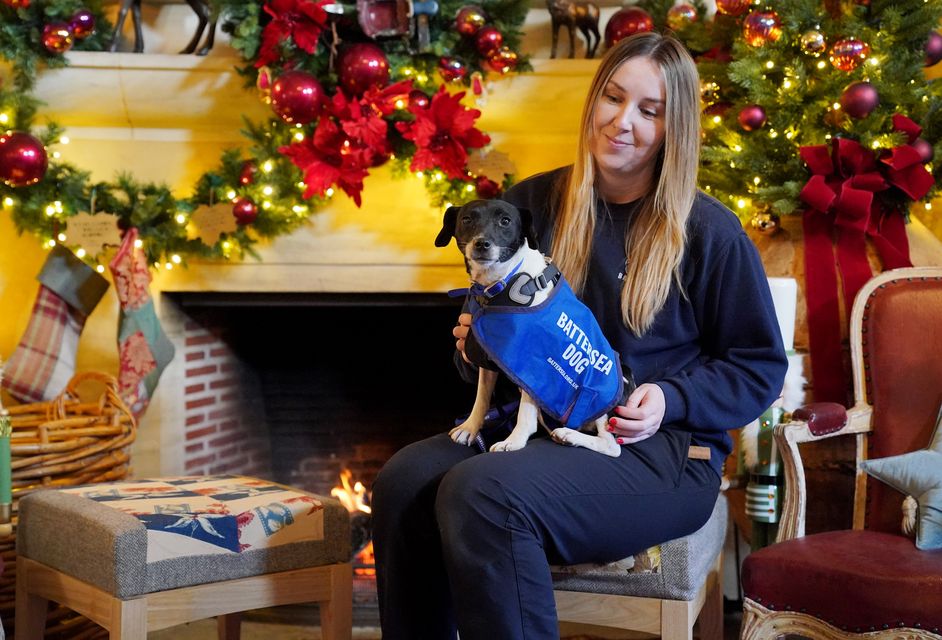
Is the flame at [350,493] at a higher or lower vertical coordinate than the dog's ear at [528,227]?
lower

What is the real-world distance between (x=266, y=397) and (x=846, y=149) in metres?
2.11

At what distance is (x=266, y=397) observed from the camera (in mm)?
3551

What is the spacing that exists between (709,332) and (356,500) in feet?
6.17

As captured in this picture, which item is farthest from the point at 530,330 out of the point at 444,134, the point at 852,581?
the point at 444,134

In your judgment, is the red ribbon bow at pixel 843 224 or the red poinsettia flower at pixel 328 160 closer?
the red ribbon bow at pixel 843 224

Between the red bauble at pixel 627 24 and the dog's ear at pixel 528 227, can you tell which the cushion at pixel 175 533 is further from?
the red bauble at pixel 627 24

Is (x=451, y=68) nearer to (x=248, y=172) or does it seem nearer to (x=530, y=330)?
(x=248, y=172)

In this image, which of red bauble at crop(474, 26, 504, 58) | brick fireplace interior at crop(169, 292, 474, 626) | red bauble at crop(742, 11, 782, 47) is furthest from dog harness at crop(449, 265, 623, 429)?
brick fireplace interior at crop(169, 292, 474, 626)

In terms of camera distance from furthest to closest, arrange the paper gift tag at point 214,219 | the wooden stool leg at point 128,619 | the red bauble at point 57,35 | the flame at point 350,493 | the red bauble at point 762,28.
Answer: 1. the flame at point 350,493
2. the paper gift tag at point 214,219
3. the red bauble at point 57,35
4. the red bauble at point 762,28
5. the wooden stool leg at point 128,619

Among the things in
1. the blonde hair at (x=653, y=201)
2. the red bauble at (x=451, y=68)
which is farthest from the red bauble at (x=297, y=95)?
the blonde hair at (x=653, y=201)

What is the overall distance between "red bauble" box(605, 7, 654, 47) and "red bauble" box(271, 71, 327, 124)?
0.80 metres

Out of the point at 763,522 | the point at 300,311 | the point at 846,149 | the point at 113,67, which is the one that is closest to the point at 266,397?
the point at 300,311

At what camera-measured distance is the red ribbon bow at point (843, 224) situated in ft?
7.85

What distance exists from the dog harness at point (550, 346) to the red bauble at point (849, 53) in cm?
120
